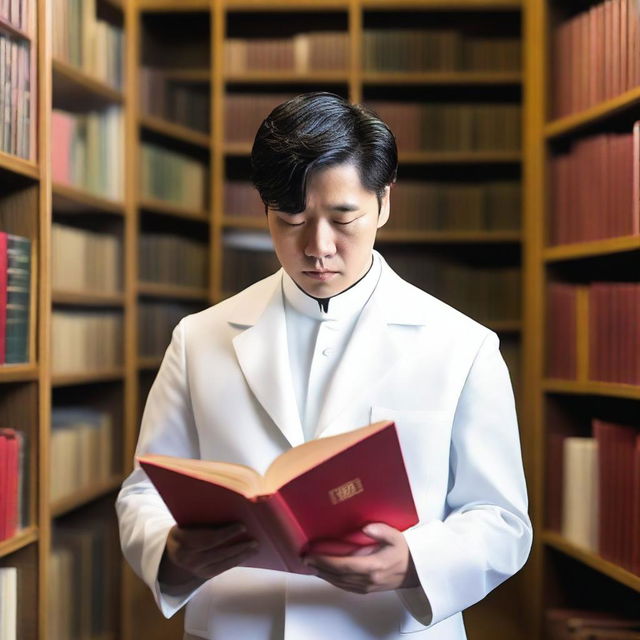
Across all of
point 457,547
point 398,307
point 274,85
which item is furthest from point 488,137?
point 457,547

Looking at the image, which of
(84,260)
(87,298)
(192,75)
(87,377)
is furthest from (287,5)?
(87,377)

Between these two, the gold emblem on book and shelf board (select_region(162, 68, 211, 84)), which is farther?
shelf board (select_region(162, 68, 211, 84))

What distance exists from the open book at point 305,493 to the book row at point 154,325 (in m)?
2.50

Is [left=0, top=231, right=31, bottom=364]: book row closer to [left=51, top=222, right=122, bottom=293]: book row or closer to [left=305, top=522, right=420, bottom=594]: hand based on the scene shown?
[left=51, top=222, right=122, bottom=293]: book row

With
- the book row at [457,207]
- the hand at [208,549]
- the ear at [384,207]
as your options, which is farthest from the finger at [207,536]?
the book row at [457,207]

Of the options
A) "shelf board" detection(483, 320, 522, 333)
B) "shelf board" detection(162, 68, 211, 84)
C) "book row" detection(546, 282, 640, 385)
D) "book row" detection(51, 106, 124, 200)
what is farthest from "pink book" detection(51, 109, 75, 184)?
"shelf board" detection(483, 320, 522, 333)

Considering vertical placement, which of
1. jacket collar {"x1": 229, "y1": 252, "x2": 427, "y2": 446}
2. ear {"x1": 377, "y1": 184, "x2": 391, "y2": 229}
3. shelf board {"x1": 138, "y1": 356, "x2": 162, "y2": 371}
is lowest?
shelf board {"x1": 138, "y1": 356, "x2": 162, "y2": 371}

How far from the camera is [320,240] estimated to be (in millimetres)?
1371

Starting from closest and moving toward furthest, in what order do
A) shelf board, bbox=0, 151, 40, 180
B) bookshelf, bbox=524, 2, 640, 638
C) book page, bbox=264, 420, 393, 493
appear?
book page, bbox=264, 420, 393, 493 < shelf board, bbox=0, 151, 40, 180 < bookshelf, bbox=524, 2, 640, 638

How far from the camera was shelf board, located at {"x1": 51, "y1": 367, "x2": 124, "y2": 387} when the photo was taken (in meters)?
2.90

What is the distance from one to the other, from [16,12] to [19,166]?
0.39 m

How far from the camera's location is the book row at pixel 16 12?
223cm

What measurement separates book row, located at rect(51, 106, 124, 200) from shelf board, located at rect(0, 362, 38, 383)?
2.61ft

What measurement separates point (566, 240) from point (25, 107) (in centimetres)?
173
